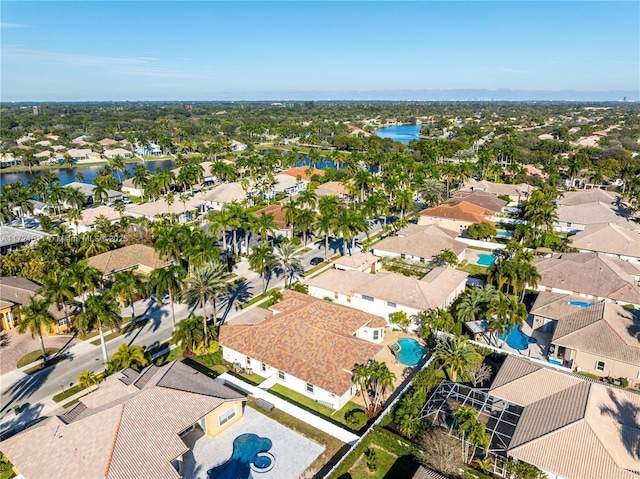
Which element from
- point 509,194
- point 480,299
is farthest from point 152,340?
point 509,194

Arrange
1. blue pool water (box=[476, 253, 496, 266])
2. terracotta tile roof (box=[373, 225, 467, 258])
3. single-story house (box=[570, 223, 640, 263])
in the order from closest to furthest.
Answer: single-story house (box=[570, 223, 640, 263]) → terracotta tile roof (box=[373, 225, 467, 258]) → blue pool water (box=[476, 253, 496, 266])

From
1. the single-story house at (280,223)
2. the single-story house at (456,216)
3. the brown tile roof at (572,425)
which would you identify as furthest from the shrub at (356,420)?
the single-story house at (456,216)

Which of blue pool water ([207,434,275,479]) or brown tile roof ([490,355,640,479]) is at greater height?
brown tile roof ([490,355,640,479])

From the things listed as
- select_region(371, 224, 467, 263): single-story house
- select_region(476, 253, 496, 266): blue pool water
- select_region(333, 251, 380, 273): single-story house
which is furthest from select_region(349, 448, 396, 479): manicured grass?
select_region(476, 253, 496, 266): blue pool water

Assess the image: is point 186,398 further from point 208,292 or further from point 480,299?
point 480,299

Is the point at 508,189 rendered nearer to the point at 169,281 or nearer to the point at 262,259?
the point at 262,259

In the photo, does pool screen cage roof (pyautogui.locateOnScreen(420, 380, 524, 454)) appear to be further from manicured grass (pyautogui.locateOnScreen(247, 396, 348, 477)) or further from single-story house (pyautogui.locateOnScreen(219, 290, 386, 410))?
manicured grass (pyautogui.locateOnScreen(247, 396, 348, 477))

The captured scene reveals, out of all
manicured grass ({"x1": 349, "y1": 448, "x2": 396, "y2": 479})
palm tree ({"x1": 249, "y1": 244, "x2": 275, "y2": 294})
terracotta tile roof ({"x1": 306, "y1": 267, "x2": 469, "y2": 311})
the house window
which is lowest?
manicured grass ({"x1": 349, "y1": 448, "x2": 396, "y2": 479})
